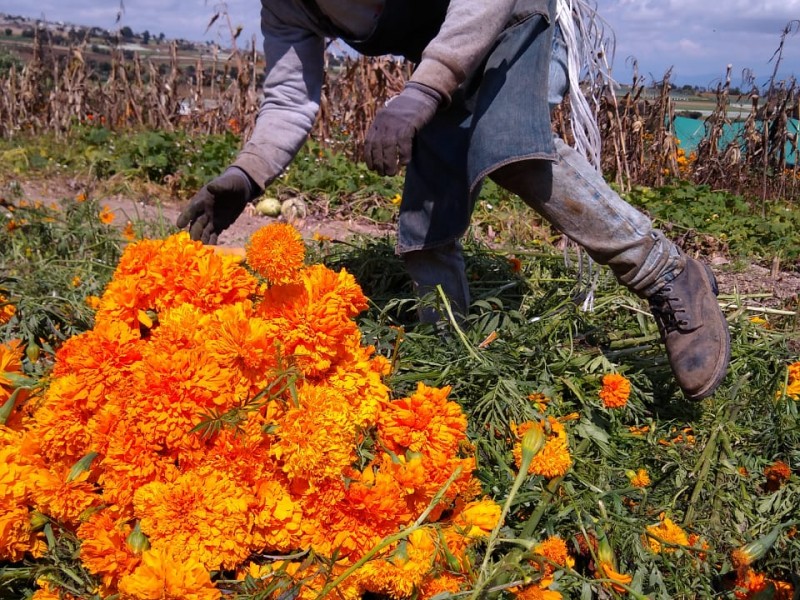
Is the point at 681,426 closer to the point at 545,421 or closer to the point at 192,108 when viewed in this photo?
the point at 545,421

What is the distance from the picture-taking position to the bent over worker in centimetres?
219

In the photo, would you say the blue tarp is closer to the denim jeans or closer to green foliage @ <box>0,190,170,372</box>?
the denim jeans

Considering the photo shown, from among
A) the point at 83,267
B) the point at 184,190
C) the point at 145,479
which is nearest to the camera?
the point at 145,479

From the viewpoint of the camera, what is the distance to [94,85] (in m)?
10.6

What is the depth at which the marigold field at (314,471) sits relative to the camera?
4.66 feet

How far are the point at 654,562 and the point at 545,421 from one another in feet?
1.46

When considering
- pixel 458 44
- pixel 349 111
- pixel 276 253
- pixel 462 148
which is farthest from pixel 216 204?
pixel 349 111

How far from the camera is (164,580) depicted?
1.28 m

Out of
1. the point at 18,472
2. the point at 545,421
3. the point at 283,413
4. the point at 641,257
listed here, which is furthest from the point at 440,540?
the point at 641,257

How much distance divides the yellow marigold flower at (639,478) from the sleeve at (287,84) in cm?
166

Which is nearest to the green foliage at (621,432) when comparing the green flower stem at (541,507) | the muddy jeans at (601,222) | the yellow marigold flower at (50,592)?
the green flower stem at (541,507)

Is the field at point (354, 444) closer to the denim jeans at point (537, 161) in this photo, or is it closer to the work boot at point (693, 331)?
the work boot at point (693, 331)

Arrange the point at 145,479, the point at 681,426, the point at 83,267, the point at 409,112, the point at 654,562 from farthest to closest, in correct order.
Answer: the point at 83,267
the point at 681,426
the point at 409,112
the point at 654,562
the point at 145,479

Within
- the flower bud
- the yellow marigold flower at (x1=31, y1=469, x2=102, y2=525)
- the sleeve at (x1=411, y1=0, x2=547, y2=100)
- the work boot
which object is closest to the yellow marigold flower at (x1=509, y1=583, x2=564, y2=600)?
the flower bud
